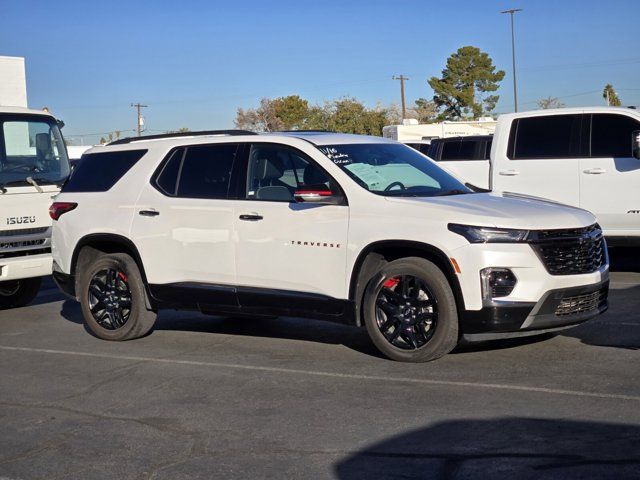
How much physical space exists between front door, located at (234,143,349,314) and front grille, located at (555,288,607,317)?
1.71 metres

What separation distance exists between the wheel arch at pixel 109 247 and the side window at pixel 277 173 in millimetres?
1374

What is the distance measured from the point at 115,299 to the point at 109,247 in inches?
22.3

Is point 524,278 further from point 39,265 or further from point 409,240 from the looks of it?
point 39,265

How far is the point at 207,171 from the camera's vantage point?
8.66 m

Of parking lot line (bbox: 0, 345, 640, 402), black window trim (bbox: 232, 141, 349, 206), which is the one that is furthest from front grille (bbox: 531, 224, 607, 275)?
black window trim (bbox: 232, 141, 349, 206)

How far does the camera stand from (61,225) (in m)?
9.52

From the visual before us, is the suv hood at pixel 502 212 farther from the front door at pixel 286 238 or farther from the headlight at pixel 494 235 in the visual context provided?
the front door at pixel 286 238

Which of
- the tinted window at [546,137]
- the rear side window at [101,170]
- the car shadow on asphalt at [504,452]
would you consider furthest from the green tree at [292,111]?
the car shadow on asphalt at [504,452]

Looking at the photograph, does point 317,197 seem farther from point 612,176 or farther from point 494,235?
point 612,176

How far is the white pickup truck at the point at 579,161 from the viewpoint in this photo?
11797 mm

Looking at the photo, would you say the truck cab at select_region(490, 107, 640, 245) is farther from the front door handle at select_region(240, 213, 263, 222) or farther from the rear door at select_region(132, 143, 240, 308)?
the front door handle at select_region(240, 213, 263, 222)

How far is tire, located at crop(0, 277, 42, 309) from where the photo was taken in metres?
11.9

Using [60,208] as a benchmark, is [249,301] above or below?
below

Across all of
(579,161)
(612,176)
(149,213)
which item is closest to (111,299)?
(149,213)
